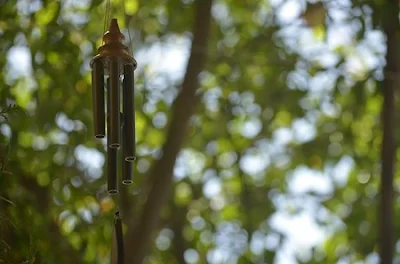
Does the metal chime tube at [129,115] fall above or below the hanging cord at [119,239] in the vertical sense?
above

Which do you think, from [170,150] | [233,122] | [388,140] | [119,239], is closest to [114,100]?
[119,239]

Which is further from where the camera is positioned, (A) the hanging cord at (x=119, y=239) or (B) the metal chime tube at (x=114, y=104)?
(A) the hanging cord at (x=119, y=239)

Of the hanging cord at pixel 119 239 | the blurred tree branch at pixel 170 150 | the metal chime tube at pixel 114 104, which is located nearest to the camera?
the metal chime tube at pixel 114 104

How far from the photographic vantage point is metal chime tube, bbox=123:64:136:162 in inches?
59.5

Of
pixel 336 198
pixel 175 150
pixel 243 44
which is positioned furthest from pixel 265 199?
pixel 175 150

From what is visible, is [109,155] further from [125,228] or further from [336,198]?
[336,198]

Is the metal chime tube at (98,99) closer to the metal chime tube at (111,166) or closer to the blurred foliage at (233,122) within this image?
the metal chime tube at (111,166)

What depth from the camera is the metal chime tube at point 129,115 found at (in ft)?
4.96

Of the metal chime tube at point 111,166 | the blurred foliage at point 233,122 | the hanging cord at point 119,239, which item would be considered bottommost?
the hanging cord at point 119,239

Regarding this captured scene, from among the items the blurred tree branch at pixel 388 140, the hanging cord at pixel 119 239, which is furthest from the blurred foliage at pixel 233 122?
the hanging cord at pixel 119 239

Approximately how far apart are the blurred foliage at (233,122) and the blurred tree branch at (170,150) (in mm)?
187

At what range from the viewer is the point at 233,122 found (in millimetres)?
3949

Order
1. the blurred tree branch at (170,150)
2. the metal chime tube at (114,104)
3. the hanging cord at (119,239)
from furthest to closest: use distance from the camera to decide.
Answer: the blurred tree branch at (170,150), the hanging cord at (119,239), the metal chime tube at (114,104)

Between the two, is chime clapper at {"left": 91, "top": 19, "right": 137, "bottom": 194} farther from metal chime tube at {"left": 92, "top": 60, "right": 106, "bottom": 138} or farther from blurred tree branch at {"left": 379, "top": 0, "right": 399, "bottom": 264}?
blurred tree branch at {"left": 379, "top": 0, "right": 399, "bottom": 264}
